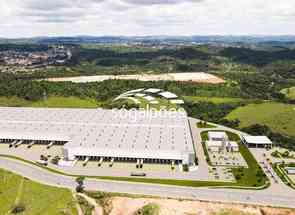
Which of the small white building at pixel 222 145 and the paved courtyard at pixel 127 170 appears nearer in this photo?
the paved courtyard at pixel 127 170

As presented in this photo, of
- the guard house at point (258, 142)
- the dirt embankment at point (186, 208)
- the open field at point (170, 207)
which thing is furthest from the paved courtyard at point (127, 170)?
the guard house at point (258, 142)

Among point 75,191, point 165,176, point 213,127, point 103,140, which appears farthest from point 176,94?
point 75,191

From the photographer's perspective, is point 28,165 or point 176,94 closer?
point 28,165

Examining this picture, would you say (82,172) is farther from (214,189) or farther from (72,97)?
(72,97)

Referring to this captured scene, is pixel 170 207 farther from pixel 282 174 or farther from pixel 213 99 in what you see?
pixel 213 99

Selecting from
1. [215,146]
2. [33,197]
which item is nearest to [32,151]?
[33,197]

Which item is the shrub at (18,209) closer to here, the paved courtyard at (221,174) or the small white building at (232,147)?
the paved courtyard at (221,174)
